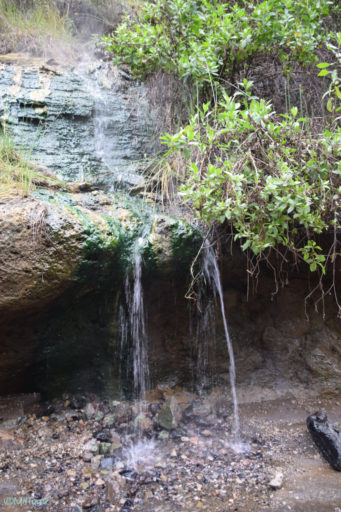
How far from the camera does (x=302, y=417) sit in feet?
10.8

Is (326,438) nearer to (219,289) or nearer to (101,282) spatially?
(219,289)

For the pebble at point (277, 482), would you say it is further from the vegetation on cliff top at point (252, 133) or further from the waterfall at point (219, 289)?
the vegetation on cliff top at point (252, 133)

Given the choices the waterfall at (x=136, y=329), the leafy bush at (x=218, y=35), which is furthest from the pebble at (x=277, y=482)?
the leafy bush at (x=218, y=35)

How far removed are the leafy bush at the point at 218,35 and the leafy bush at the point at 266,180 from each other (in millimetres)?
865

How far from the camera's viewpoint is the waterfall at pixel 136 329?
3.07 meters

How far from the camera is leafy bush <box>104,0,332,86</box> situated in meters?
3.27

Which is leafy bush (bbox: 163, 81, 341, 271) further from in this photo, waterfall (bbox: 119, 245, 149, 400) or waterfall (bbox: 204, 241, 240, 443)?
waterfall (bbox: 119, 245, 149, 400)

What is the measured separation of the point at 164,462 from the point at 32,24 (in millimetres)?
5818

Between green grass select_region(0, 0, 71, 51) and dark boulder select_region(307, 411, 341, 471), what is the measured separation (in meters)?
5.65

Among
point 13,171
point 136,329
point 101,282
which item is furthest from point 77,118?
point 136,329

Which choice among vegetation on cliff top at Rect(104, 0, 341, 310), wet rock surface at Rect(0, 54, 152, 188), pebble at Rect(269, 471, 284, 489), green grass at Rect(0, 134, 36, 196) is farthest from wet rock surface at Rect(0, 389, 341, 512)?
wet rock surface at Rect(0, 54, 152, 188)

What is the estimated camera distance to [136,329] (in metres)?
3.31

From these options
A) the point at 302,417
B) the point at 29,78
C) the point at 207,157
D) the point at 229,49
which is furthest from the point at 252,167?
the point at 29,78

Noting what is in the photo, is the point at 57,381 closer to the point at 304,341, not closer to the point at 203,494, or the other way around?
the point at 203,494
